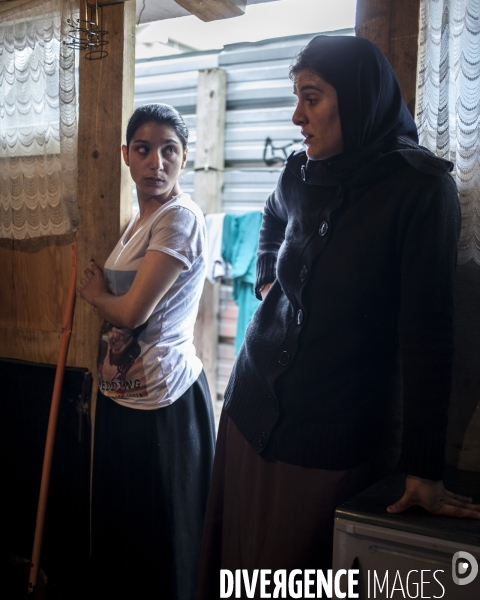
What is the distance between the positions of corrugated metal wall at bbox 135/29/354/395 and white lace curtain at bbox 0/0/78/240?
7.36ft

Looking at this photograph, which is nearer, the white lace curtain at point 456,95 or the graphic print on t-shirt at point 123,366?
the white lace curtain at point 456,95

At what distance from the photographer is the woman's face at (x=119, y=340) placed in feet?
8.02

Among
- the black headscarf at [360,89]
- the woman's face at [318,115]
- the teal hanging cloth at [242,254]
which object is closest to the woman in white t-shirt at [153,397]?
the woman's face at [318,115]

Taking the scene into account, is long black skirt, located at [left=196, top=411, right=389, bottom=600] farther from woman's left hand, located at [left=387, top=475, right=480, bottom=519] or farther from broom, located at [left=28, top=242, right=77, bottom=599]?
broom, located at [left=28, top=242, right=77, bottom=599]

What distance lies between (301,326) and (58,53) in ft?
6.24

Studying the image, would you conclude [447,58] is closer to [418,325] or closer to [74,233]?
[418,325]

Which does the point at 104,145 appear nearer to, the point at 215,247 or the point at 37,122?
the point at 37,122

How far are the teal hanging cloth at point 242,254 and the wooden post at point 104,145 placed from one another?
1896 mm

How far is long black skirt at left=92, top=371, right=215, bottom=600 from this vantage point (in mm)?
2451

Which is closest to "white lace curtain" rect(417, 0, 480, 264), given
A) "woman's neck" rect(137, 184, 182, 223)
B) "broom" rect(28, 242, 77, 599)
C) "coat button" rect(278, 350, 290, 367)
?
"coat button" rect(278, 350, 290, 367)

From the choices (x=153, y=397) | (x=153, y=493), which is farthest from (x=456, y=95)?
(x=153, y=493)

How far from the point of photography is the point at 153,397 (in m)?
2.40

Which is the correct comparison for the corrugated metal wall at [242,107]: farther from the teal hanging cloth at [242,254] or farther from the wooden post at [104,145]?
the wooden post at [104,145]

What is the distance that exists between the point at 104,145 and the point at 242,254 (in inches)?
79.2
